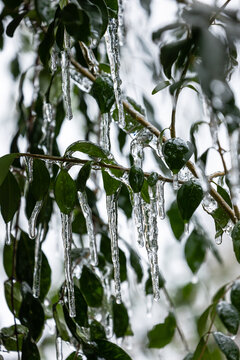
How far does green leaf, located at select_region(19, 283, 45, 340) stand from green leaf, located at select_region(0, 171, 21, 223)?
0.18 m

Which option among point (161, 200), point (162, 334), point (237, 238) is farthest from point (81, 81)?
point (162, 334)

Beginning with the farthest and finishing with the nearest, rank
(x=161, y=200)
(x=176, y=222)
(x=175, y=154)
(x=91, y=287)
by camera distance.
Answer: (x=176, y=222)
(x=91, y=287)
(x=161, y=200)
(x=175, y=154)

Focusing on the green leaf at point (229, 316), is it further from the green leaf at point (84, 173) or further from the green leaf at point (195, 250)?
the green leaf at point (84, 173)

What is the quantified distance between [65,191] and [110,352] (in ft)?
0.76

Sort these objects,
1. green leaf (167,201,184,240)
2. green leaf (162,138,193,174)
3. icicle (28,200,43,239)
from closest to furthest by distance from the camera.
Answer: green leaf (162,138,193,174)
icicle (28,200,43,239)
green leaf (167,201,184,240)

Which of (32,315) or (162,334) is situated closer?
(32,315)

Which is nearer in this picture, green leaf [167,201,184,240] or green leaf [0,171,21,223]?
green leaf [0,171,21,223]

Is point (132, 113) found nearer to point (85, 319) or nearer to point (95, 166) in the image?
point (95, 166)

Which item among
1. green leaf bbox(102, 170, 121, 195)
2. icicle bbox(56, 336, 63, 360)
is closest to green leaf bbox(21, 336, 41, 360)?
icicle bbox(56, 336, 63, 360)

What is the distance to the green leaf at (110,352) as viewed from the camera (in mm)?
694

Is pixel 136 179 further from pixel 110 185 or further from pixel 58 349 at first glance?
pixel 58 349

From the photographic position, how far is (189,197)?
634 mm

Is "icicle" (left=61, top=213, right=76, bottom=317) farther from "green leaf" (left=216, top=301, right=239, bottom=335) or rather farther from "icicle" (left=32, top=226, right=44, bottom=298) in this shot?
"green leaf" (left=216, top=301, right=239, bottom=335)

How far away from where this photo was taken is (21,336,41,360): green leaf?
2.37 ft
